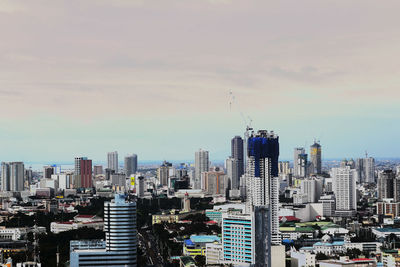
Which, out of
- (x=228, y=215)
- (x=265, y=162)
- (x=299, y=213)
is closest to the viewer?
(x=228, y=215)

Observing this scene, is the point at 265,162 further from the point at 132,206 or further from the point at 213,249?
the point at 132,206

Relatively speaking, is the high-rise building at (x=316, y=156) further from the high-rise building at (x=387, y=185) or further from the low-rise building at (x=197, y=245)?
the low-rise building at (x=197, y=245)

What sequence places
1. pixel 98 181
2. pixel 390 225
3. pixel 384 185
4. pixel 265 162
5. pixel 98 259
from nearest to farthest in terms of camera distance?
pixel 98 259 < pixel 265 162 < pixel 390 225 < pixel 384 185 < pixel 98 181

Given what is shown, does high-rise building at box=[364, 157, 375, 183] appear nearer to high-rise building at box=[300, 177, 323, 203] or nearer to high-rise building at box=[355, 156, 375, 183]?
high-rise building at box=[355, 156, 375, 183]

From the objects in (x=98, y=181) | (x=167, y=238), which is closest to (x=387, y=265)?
(x=167, y=238)

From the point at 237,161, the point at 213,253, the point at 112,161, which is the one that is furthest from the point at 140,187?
the point at 112,161

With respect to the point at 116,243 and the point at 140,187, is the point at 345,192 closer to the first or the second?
the point at 140,187

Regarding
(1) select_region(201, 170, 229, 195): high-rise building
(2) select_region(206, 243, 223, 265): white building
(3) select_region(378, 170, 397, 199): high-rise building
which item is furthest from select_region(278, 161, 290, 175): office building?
(2) select_region(206, 243, 223, 265): white building
